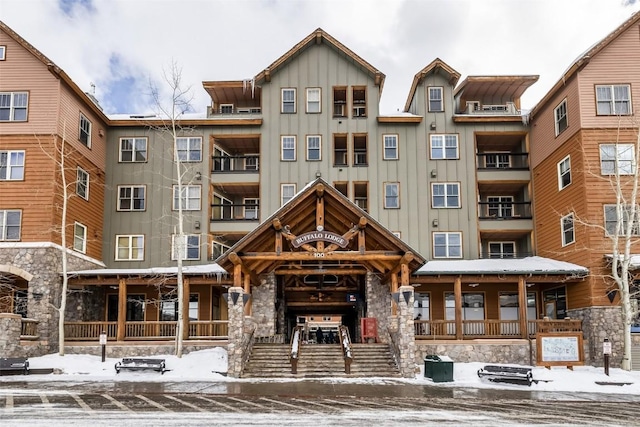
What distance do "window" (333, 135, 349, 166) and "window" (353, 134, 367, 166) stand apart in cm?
52


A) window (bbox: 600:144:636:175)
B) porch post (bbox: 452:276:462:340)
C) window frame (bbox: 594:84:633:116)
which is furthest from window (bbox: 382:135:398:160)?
window (bbox: 600:144:636:175)

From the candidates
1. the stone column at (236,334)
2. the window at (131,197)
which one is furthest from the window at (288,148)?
the stone column at (236,334)

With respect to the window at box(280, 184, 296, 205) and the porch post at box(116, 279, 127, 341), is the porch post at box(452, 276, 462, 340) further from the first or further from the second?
the porch post at box(116, 279, 127, 341)

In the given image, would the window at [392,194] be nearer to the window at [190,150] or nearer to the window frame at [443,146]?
the window frame at [443,146]

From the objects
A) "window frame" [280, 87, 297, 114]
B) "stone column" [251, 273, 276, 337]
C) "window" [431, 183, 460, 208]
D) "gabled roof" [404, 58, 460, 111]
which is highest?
"gabled roof" [404, 58, 460, 111]

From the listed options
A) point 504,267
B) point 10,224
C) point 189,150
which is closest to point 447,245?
point 504,267

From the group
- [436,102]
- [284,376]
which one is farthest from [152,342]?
[436,102]

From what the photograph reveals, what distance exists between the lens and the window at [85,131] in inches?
1118

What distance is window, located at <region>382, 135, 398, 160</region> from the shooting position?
3094cm

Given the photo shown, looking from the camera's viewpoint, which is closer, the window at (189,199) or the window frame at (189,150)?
the window at (189,199)

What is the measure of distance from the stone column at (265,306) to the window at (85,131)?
10747 millimetres

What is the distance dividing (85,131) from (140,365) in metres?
12.7

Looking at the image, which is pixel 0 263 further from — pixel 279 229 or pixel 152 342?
pixel 279 229

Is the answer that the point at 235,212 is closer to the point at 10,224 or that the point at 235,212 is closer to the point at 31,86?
the point at 10,224
